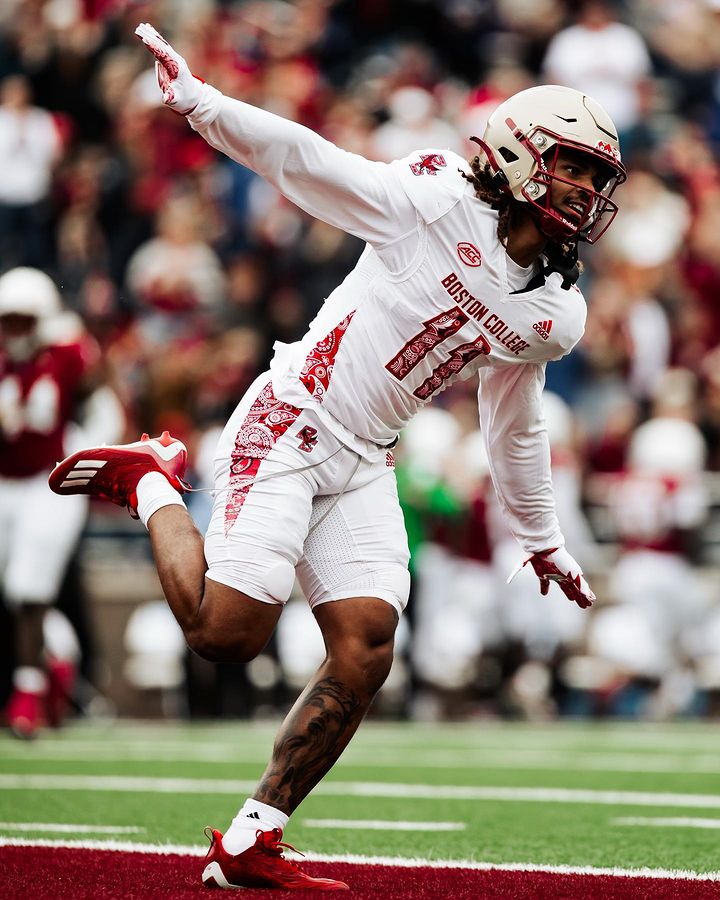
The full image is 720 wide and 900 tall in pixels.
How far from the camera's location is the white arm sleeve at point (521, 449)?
4.70 m

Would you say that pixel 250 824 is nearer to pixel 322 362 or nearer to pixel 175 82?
pixel 322 362

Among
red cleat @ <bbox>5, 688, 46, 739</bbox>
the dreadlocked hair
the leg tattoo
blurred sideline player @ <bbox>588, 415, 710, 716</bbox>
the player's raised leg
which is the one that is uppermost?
the dreadlocked hair

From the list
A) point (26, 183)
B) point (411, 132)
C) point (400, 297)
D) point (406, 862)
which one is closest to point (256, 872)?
point (406, 862)

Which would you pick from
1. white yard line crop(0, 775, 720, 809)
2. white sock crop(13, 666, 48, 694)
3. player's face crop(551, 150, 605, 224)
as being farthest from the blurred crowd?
player's face crop(551, 150, 605, 224)

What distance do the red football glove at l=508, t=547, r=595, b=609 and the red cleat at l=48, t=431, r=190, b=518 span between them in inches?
40.4

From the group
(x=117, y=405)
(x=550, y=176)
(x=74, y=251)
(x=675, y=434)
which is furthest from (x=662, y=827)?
(x=74, y=251)

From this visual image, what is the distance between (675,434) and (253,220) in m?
3.80

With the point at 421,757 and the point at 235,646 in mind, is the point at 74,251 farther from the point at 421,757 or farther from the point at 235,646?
the point at 235,646

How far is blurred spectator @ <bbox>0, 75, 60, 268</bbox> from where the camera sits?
1320 centimetres

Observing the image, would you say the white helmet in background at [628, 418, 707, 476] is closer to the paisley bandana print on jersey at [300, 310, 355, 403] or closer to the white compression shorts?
the white compression shorts

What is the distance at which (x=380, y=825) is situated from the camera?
5547 millimetres

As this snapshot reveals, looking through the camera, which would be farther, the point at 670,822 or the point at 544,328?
the point at 670,822

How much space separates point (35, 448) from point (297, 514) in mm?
4993

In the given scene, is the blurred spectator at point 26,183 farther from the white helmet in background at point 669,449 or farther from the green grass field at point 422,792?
the white helmet in background at point 669,449
